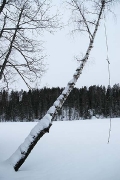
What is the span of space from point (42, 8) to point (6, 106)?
205ft

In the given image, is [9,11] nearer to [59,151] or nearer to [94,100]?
[59,151]

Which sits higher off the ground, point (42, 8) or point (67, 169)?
point (42, 8)

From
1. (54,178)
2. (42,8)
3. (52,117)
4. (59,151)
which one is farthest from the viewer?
(59,151)

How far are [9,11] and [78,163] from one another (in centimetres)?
575

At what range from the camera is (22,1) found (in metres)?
7.50

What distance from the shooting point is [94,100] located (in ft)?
230

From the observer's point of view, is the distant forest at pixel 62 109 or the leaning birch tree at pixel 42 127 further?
the distant forest at pixel 62 109

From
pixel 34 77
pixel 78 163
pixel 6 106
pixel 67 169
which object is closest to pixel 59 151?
pixel 78 163

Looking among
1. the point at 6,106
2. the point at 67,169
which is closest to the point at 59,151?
the point at 67,169

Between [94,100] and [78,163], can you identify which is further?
[94,100]

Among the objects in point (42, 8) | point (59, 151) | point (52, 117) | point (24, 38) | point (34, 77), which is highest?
point (42, 8)

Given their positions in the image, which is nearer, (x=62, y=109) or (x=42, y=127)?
(x=42, y=127)

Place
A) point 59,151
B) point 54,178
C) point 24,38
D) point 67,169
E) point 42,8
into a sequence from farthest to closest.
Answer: point 59,151
point 24,38
point 42,8
point 67,169
point 54,178

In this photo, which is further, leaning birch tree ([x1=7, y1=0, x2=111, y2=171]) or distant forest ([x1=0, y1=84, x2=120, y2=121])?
distant forest ([x1=0, y1=84, x2=120, y2=121])
